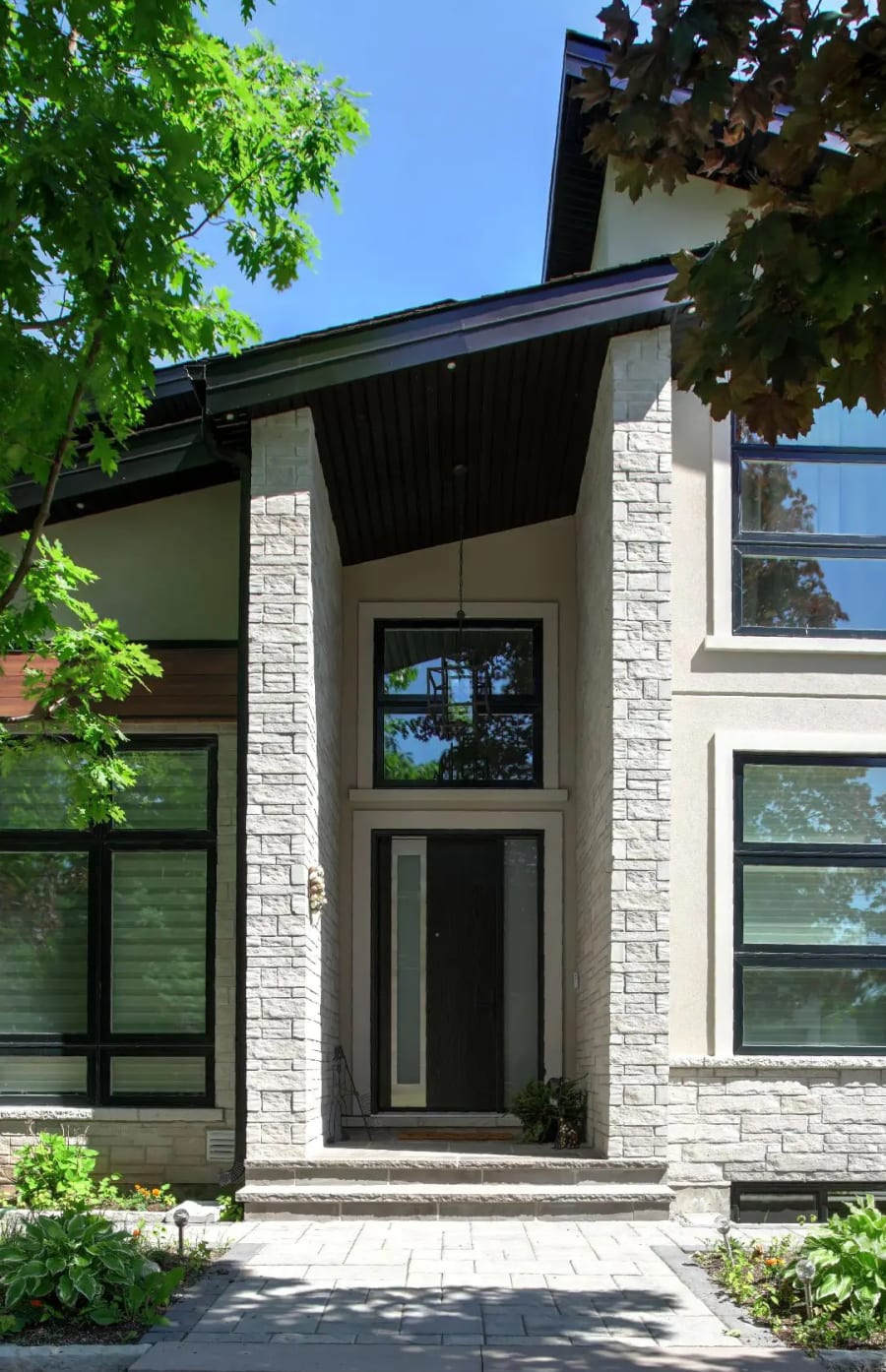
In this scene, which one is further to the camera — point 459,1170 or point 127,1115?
point 127,1115

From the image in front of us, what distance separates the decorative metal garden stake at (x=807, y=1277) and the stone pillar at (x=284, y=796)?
346 centimetres

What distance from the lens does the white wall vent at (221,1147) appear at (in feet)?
31.3

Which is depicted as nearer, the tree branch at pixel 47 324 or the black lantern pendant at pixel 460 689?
the tree branch at pixel 47 324

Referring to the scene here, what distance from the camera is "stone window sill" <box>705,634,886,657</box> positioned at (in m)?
9.80

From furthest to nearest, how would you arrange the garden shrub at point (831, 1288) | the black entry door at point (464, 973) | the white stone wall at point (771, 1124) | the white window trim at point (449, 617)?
the white window trim at point (449, 617) < the black entry door at point (464, 973) < the white stone wall at point (771, 1124) < the garden shrub at point (831, 1288)

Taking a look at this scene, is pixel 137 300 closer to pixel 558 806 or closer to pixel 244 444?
pixel 244 444

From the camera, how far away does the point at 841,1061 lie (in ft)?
30.7

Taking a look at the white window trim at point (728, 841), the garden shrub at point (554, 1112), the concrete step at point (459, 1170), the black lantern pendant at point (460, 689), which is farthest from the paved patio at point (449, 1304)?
the black lantern pendant at point (460, 689)

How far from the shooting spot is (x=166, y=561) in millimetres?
10398

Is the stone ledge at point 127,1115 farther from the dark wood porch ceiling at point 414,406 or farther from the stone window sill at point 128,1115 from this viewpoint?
the dark wood porch ceiling at point 414,406

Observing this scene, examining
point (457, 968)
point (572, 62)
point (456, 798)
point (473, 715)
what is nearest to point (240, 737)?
point (456, 798)

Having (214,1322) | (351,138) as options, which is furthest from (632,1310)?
(351,138)

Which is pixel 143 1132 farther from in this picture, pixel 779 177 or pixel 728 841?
pixel 779 177

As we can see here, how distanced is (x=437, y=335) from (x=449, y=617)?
3.05 metres
